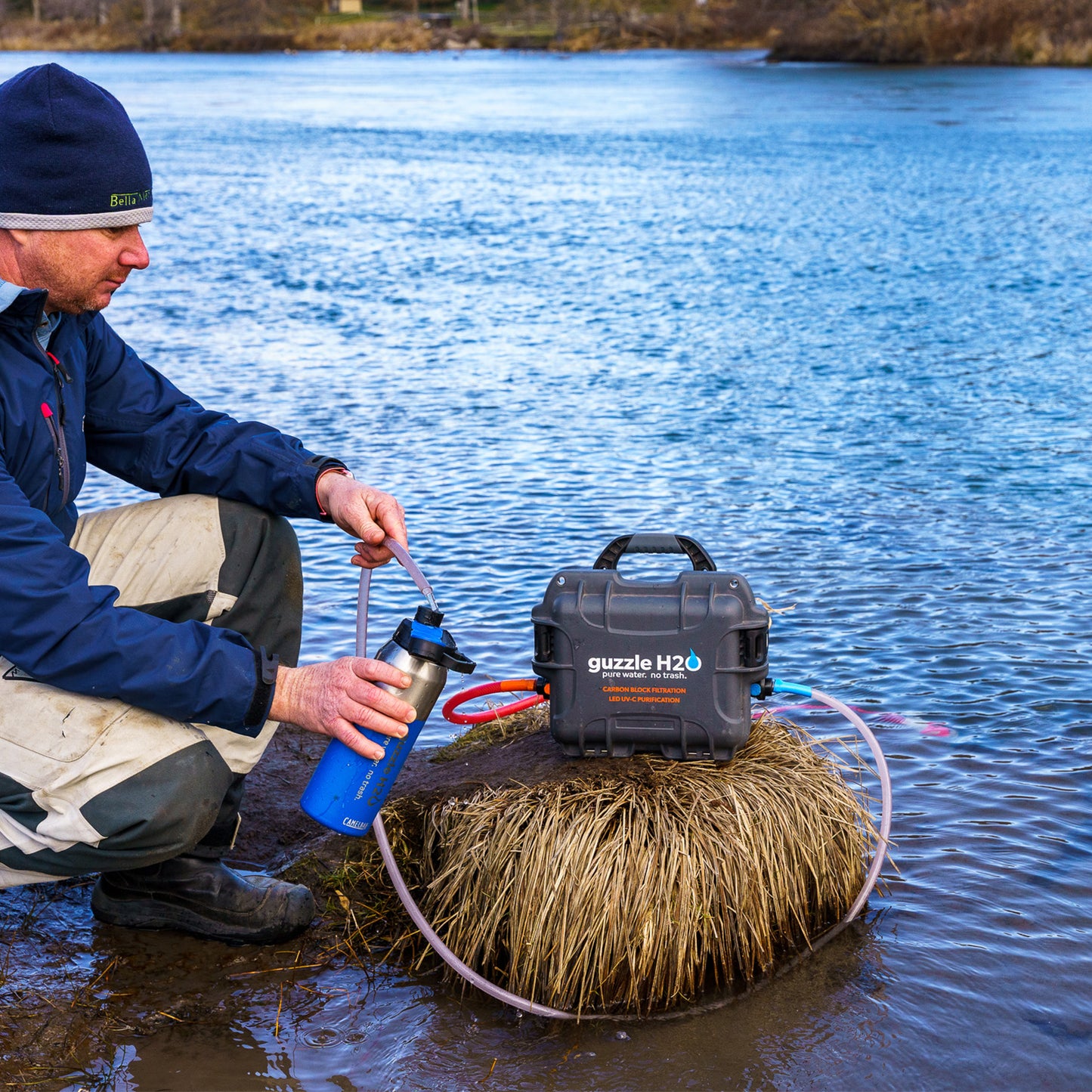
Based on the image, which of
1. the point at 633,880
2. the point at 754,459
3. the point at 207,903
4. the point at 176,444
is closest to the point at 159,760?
the point at 207,903

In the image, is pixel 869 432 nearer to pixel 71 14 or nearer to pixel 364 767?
pixel 364 767

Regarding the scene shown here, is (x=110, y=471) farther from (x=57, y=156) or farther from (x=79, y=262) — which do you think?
(x=57, y=156)

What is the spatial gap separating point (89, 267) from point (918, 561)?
14.0ft

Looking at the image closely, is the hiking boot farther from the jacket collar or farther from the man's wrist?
the jacket collar

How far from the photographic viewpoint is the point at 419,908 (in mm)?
3201

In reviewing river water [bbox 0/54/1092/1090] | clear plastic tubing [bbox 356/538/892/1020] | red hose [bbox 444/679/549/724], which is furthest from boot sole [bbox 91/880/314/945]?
red hose [bbox 444/679/549/724]

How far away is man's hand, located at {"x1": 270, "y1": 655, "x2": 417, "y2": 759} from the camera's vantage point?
8.67ft

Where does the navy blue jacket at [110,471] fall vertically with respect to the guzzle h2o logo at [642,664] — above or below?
above

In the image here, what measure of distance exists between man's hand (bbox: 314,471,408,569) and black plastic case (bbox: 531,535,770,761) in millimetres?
401

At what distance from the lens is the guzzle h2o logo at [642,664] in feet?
9.72

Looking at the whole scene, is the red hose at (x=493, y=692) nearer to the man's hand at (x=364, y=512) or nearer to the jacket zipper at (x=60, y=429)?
the man's hand at (x=364, y=512)

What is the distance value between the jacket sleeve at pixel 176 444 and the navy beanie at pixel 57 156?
41 cm

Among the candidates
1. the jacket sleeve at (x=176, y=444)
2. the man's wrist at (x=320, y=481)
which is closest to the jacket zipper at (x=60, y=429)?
the jacket sleeve at (x=176, y=444)

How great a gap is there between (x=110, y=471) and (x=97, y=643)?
3.50 feet
